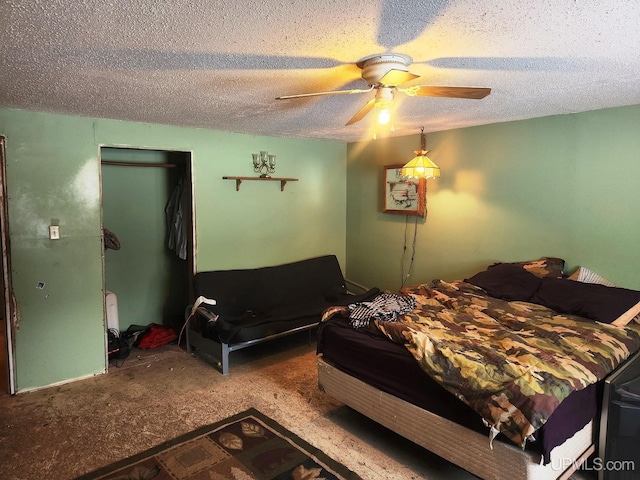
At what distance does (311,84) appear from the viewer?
2428mm

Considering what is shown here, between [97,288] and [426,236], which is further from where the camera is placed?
[426,236]

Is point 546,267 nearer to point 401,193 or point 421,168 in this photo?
point 421,168

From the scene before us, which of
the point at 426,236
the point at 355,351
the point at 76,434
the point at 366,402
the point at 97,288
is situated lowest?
the point at 76,434

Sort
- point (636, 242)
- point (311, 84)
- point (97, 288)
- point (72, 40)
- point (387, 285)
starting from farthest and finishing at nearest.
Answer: point (387, 285)
point (97, 288)
point (636, 242)
point (311, 84)
point (72, 40)

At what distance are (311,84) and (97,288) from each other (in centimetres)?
252

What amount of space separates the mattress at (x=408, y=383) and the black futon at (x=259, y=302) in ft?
2.98

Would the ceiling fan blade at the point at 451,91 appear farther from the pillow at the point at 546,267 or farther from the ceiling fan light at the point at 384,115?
the pillow at the point at 546,267

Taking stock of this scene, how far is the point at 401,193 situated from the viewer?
14.9 ft

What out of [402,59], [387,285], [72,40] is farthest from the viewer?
[387,285]

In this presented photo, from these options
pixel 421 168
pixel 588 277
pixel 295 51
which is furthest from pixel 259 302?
pixel 588 277

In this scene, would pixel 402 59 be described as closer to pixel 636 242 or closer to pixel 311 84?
→ pixel 311 84

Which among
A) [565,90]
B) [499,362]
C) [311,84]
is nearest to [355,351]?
[499,362]

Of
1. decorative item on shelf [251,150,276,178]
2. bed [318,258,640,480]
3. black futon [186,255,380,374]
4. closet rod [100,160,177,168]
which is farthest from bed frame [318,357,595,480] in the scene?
closet rod [100,160,177,168]

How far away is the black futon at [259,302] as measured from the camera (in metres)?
3.58
